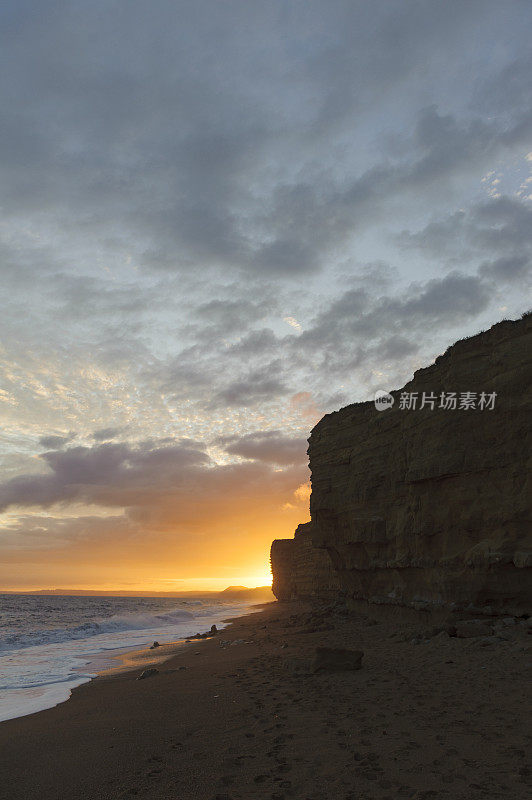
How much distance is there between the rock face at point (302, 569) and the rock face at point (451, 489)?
1668cm

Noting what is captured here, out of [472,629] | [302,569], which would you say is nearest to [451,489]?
[472,629]

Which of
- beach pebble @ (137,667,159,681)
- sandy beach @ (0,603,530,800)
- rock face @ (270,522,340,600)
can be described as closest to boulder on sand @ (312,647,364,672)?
sandy beach @ (0,603,530,800)

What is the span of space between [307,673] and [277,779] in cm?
555

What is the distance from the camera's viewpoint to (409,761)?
5395 mm

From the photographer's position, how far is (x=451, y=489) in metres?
15.4

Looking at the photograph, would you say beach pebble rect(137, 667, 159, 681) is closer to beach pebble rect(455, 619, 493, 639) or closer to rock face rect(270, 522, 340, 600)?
beach pebble rect(455, 619, 493, 639)

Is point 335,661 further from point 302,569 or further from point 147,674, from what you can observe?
point 302,569

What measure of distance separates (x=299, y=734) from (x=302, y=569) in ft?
128

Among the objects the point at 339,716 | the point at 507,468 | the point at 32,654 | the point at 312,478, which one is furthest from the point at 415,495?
the point at 32,654

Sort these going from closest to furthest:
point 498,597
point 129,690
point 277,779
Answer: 1. point 277,779
2. point 129,690
3. point 498,597

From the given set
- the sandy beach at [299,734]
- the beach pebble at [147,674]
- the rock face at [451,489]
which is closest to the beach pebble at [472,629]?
the sandy beach at [299,734]

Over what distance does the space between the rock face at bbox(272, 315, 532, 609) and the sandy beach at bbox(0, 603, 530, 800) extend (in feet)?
7.44

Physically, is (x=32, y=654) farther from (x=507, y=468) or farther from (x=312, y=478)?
(x=507, y=468)

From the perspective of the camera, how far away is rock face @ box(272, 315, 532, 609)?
13438mm
